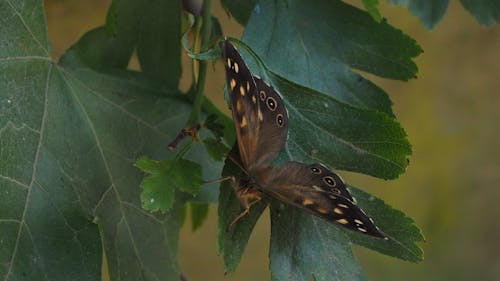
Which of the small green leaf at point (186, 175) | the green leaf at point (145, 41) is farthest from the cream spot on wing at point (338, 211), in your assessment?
the green leaf at point (145, 41)

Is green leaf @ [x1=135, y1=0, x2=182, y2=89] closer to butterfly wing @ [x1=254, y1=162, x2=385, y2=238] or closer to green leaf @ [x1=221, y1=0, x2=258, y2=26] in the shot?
green leaf @ [x1=221, y1=0, x2=258, y2=26]

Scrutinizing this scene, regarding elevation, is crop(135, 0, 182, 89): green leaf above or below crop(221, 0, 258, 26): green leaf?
below

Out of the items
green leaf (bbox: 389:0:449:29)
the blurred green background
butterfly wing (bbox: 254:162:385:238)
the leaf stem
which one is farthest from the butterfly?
the blurred green background

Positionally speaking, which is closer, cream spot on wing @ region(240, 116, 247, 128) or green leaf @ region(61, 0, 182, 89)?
cream spot on wing @ region(240, 116, 247, 128)

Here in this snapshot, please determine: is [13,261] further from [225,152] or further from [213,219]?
[213,219]

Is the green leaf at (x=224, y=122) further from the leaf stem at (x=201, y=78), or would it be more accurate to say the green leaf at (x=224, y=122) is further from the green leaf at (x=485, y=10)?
the green leaf at (x=485, y=10)

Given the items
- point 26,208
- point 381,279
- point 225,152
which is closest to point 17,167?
point 26,208
